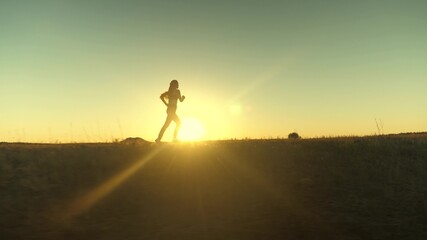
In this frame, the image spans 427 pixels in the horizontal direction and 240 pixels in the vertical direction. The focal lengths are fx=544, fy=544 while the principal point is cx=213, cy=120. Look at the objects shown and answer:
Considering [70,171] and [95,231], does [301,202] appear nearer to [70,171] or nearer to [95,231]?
[95,231]

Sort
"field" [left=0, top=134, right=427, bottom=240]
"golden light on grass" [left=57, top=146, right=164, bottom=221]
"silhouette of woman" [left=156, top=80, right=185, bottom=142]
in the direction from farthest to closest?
"silhouette of woman" [left=156, top=80, right=185, bottom=142] < "golden light on grass" [left=57, top=146, right=164, bottom=221] < "field" [left=0, top=134, right=427, bottom=240]

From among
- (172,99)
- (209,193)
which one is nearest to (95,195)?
(209,193)

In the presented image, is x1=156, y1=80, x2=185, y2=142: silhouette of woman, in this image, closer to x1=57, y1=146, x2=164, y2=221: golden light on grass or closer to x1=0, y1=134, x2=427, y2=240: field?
x1=0, y1=134, x2=427, y2=240: field

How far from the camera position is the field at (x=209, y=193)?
11.8 metres

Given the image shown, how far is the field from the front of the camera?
466 inches

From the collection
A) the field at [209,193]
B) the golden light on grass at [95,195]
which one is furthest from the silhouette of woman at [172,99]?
the golden light on grass at [95,195]

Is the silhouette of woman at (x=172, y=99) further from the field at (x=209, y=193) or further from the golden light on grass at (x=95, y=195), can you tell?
the golden light on grass at (x=95, y=195)

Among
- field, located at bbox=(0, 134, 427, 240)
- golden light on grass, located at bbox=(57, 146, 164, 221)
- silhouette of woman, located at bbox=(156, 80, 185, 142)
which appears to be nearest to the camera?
field, located at bbox=(0, 134, 427, 240)

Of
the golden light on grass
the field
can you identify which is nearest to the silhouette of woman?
the field

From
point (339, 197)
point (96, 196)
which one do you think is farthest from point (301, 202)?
point (96, 196)

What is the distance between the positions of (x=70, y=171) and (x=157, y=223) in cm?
357

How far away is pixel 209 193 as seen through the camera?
14.0 metres

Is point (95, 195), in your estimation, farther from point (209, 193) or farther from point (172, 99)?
point (172, 99)

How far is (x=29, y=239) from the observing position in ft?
36.1
